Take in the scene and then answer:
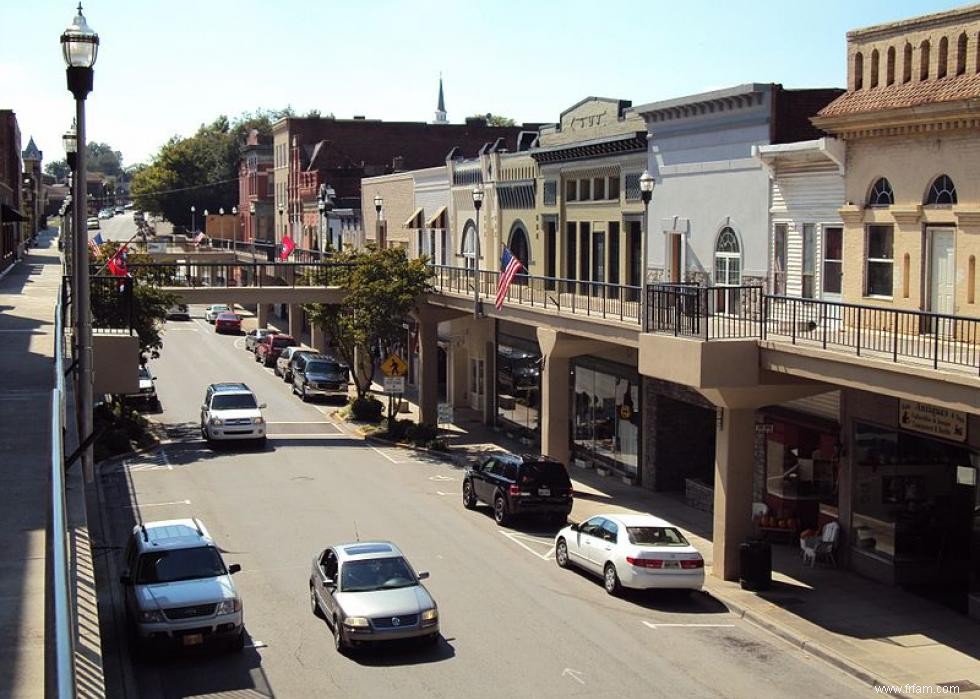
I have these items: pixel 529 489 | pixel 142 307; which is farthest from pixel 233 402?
pixel 529 489

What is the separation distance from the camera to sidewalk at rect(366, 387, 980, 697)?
60.0ft

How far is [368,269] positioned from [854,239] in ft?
70.9

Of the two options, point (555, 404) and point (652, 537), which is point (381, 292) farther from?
point (652, 537)

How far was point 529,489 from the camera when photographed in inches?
1107

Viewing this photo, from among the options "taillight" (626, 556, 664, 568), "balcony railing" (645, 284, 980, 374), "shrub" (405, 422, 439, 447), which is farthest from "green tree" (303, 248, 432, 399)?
"taillight" (626, 556, 664, 568)

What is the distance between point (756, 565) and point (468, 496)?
947 cm

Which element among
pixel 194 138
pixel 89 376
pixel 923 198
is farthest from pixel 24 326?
pixel 194 138

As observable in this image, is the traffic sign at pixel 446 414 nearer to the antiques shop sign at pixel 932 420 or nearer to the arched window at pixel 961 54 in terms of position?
the antiques shop sign at pixel 932 420

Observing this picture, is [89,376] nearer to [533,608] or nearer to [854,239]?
[533,608]

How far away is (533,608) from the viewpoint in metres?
21.4

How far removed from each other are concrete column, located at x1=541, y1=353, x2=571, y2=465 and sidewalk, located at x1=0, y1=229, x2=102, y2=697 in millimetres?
15016

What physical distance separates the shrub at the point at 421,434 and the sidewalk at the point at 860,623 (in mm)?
14080

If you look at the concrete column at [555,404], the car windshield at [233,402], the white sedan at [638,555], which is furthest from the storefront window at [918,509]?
the car windshield at [233,402]

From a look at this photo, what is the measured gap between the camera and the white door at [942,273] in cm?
2186
